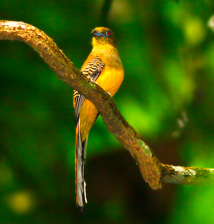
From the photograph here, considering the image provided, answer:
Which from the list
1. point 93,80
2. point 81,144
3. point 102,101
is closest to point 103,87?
point 93,80

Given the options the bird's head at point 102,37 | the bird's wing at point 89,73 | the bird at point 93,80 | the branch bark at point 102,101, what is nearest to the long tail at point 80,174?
the bird at point 93,80

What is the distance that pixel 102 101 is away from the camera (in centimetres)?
201

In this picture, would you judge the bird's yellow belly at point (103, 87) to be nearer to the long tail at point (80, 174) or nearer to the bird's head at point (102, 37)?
the long tail at point (80, 174)

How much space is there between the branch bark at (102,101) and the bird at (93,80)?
37 cm

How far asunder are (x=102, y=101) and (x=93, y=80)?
1.59ft

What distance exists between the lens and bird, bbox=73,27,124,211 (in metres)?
2.44

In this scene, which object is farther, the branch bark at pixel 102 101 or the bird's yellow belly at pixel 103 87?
the bird's yellow belly at pixel 103 87

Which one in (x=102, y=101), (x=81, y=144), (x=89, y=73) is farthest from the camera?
(x=81, y=144)

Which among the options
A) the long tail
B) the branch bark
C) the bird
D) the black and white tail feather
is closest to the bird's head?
the bird

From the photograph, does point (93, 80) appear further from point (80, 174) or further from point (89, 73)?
point (80, 174)

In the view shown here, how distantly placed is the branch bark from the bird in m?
0.37

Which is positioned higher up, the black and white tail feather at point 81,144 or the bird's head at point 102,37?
the bird's head at point 102,37

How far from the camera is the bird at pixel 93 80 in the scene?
96.2 inches

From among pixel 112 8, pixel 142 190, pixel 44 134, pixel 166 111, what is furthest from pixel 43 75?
pixel 142 190
